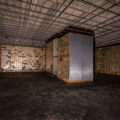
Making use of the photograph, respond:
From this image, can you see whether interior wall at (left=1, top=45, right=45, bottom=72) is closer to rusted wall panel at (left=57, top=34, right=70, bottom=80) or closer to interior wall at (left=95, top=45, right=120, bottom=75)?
rusted wall panel at (left=57, top=34, right=70, bottom=80)

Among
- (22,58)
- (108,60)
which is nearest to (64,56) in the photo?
(22,58)

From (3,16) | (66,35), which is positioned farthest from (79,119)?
(3,16)

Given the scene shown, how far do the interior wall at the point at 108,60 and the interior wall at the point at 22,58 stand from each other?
9.49 metres

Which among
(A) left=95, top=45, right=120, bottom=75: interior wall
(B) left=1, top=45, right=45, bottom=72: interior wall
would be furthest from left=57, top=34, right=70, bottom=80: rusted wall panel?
(A) left=95, top=45, right=120, bottom=75: interior wall

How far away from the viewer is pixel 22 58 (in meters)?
13.3

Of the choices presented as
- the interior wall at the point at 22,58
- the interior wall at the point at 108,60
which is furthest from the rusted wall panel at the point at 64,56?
the interior wall at the point at 108,60

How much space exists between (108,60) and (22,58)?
1318 cm

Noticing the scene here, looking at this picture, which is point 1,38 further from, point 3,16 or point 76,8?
point 76,8

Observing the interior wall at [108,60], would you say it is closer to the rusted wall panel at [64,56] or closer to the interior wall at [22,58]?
the rusted wall panel at [64,56]

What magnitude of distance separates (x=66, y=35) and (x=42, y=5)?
129 inches

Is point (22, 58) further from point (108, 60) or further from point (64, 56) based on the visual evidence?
point (108, 60)

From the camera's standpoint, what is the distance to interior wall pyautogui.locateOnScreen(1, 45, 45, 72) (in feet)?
40.9

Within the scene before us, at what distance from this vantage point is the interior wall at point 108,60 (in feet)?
39.4

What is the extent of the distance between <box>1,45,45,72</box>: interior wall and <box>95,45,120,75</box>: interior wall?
949cm
